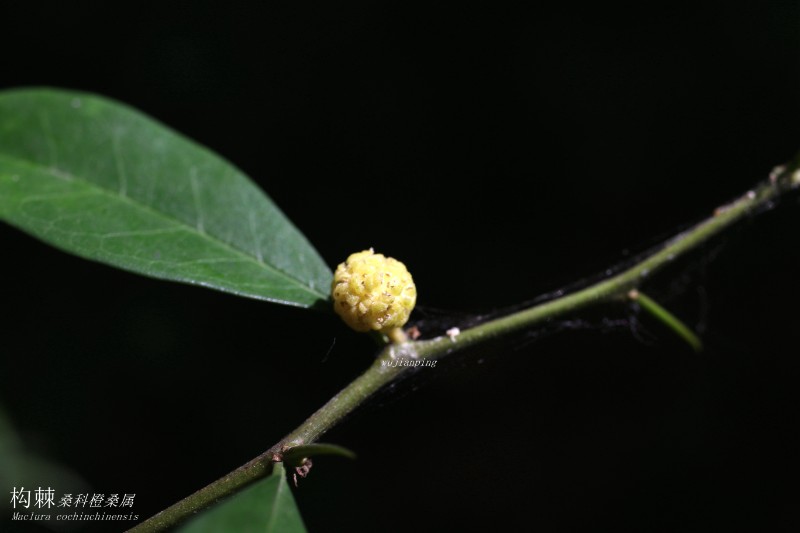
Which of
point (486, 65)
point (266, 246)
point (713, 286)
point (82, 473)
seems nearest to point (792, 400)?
point (713, 286)

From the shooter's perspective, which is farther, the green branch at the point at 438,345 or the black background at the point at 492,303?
the black background at the point at 492,303

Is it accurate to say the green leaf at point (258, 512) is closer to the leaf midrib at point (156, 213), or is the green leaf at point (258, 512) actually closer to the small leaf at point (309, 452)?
the small leaf at point (309, 452)

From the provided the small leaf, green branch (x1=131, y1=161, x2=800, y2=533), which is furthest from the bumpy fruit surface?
the small leaf

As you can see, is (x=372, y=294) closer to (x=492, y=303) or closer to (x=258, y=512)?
(x=258, y=512)

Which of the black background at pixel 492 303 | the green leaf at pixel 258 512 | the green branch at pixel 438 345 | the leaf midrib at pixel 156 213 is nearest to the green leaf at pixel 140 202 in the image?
the leaf midrib at pixel 156 213

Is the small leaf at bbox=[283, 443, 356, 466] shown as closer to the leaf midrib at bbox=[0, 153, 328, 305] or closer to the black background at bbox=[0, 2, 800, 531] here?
the leaf midrib at bbox=[0, 153, 328, 305]

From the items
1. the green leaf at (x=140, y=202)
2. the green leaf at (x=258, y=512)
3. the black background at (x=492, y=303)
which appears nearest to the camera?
the green leaf at (x=258, y=512)

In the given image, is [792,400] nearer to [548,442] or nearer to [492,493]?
[548,442]
